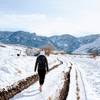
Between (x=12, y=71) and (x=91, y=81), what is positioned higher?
(x=12, y=71)

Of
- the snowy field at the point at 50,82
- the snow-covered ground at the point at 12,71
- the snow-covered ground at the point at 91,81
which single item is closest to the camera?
the snowy field at the point at 50,82

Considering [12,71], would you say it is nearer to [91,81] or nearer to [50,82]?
[50,82]

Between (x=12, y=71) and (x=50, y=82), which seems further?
(x=12, y=71)

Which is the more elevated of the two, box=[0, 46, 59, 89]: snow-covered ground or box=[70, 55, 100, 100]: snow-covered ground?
box=[0, 46, 59, 89]: snow-covered ground

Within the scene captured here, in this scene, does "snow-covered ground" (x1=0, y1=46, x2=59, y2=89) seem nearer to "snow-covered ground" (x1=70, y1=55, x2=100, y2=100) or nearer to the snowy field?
the snowy field

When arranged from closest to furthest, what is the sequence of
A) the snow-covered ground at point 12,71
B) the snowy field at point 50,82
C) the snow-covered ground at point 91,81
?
the snowy field at point 50,82 < the snow-covered ground at point 91,81 < the snow-covered ground at point 12,71

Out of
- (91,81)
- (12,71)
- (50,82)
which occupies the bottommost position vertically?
(91,81)

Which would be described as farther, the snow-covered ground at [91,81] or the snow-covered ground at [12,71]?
the snow-covered ground at [12,71]

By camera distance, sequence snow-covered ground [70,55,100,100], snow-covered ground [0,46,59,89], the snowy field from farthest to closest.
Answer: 1. snow-covered ground [0,46,59,89]
2. snow-covered ground [70,55,100,100]
3. the snowy field

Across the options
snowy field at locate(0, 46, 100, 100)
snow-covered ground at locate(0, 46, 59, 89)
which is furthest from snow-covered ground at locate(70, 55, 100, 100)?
snow-covered ground at locate(0, 46, 59, 89)

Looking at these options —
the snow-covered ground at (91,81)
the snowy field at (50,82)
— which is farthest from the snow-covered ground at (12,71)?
the snow-covered ground at (91,81)

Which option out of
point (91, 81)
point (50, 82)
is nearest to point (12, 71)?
point (50, 82)

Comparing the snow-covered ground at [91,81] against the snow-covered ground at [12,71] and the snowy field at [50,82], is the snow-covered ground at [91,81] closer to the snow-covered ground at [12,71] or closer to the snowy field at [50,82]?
the snowy field at [50,82]

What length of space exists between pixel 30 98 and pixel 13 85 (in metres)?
3.74
